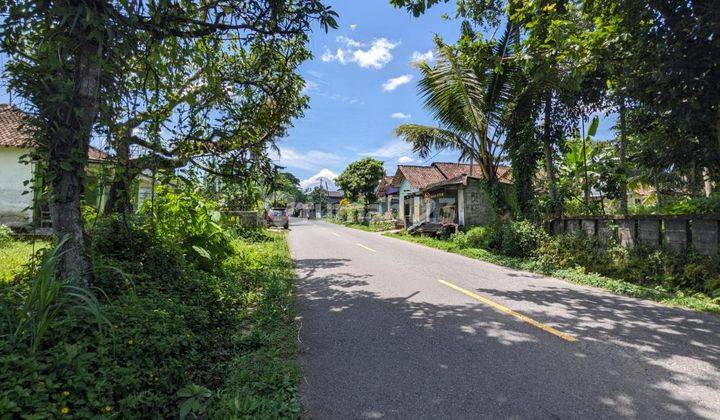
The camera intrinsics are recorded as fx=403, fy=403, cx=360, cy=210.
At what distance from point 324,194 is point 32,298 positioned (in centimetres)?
8931

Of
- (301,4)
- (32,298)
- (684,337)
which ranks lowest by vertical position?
(684,337)

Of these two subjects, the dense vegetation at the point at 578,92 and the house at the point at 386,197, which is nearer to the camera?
the dense vegetation at the point at 578,92

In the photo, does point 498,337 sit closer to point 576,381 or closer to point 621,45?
point 576,381

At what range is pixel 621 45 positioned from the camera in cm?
847

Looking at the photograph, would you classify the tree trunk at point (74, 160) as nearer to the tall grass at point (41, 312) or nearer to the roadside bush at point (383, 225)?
the tall grass at point (41, 312)

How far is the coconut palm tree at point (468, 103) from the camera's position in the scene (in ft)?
43.6

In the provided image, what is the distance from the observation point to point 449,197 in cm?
2205

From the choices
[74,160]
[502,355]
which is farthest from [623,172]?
[74,160]

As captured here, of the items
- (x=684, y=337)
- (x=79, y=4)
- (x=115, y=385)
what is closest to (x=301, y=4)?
(x=79, y=4)

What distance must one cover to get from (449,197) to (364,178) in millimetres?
25294

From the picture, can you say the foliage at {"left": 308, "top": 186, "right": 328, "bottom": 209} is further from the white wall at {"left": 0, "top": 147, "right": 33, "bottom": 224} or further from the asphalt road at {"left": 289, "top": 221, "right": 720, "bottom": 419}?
the asphalt road at {"left": 289, "top": 221, "right": 720, "bottom": 419}

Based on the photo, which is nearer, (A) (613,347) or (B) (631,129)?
(A) (613,347)

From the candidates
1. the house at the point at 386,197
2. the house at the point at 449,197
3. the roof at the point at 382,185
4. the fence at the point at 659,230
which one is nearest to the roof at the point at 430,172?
the house at the point at 449,197

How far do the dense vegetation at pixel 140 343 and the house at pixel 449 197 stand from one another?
38.9ft
